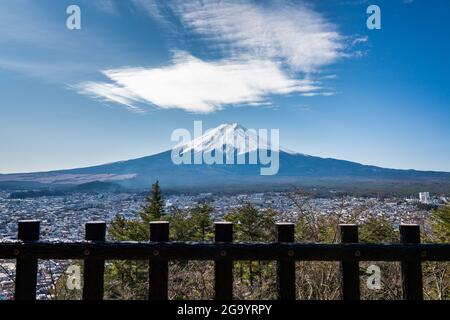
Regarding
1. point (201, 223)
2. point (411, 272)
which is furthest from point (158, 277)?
point (201, 223)

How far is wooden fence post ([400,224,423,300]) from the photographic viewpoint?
2.40 m

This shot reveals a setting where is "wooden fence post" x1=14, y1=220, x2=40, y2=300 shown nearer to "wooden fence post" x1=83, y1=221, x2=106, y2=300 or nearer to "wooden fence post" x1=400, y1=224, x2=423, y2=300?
"wooden fence post" x1=83, y1=221, x2=106, y2=300

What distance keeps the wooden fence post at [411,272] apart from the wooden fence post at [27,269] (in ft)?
7.80

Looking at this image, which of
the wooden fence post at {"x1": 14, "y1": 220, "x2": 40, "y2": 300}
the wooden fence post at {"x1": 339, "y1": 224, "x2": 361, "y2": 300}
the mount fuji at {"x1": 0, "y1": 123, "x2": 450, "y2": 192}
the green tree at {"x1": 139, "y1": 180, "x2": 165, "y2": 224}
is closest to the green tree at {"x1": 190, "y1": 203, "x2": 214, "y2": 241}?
the green tree at {"x1": 139, "y1": 180, "x2": 165, "y2": 224}

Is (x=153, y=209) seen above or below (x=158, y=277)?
below

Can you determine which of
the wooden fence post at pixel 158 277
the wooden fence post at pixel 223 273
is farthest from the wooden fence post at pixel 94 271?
the wooden fence post at pixel 223 273

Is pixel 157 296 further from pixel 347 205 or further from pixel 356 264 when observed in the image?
pixel 347 205

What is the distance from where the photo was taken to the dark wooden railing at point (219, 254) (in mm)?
2316

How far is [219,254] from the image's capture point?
231 cm

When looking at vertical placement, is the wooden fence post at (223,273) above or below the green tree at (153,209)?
above

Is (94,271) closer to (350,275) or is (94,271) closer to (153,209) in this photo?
(350,275)

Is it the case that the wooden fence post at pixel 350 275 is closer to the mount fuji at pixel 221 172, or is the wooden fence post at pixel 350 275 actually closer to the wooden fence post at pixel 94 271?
the wooden fence post at pixel 94 271

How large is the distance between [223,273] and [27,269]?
4.12ft
